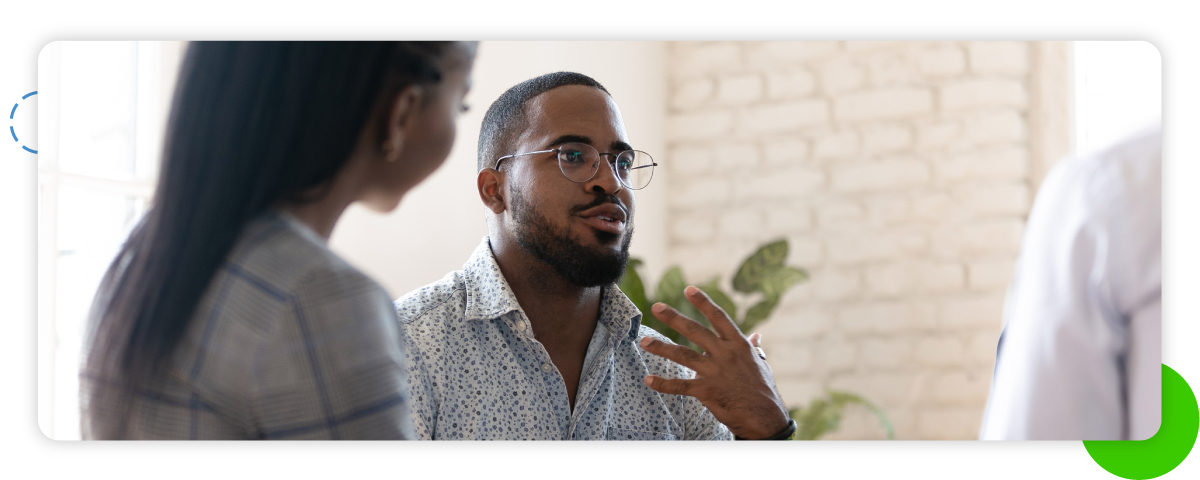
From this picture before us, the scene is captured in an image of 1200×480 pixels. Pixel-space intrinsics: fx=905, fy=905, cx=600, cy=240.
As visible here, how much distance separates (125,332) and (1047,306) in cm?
76

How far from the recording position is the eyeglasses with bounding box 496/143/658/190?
1.08 meters

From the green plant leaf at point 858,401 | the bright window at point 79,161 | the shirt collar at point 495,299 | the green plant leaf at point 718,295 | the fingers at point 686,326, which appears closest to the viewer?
the bright window at point 79,161

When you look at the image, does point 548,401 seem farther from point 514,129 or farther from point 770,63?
point 770,63

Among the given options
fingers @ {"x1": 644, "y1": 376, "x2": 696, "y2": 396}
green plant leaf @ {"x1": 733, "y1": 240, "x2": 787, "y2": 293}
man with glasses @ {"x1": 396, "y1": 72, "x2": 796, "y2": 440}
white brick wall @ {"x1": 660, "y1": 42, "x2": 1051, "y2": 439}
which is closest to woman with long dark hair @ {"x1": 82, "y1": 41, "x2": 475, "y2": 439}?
man with glasses @ {"x1": 396, "y1": 72, "x2": 796, "y2": 440}

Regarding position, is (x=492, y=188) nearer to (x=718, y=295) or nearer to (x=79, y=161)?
(x=79, y=161)

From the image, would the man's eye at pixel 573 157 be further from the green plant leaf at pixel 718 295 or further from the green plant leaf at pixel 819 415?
the green plant leaf at pixel 819 415

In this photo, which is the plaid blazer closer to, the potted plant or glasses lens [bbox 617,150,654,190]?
glasses lens [bbox 617,150,654,190]

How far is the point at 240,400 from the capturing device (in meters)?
0.73

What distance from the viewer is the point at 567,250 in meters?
1.12

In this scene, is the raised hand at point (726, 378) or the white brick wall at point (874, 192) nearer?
the raised hand at point (726, 378)

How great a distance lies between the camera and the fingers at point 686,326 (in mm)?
987

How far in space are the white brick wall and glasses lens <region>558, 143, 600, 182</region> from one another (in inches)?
7.7

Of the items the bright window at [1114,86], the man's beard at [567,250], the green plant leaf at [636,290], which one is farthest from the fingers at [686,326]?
the green plant leaf at [636,290]
